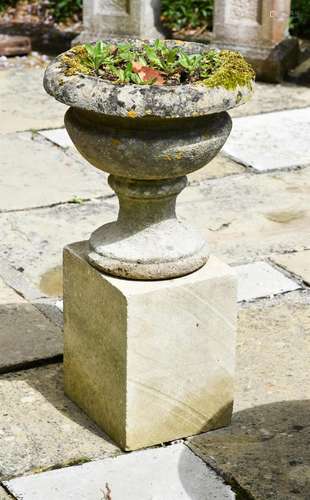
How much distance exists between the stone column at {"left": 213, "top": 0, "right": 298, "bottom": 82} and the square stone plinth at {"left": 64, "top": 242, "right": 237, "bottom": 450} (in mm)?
4744

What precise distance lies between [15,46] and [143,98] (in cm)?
586

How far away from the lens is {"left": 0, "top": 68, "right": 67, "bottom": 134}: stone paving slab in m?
7.98

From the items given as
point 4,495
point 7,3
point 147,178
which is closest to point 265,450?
point 4,495

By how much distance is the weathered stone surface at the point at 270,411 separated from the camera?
4180 mm

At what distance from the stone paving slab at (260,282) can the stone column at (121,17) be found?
3.79m

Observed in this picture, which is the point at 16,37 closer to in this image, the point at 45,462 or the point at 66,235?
the point at 66,235

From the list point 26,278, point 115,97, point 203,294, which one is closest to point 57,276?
point 26,278

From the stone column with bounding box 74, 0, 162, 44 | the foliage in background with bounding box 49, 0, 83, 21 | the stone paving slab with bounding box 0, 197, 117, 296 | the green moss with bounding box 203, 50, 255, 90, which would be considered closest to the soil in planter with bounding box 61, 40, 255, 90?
the green moss with bounding box 203, 50, 255, 90

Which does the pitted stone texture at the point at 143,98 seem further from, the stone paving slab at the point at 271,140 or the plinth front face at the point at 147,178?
the stone paving slab at the point at 271,140

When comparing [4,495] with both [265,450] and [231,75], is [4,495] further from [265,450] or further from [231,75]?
[231,75]

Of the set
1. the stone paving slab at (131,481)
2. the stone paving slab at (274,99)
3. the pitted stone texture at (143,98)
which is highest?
the pitted stone texture at (143,98)

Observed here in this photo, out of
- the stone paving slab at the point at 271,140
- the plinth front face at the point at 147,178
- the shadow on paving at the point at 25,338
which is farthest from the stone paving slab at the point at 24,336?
the stone paving slab at the point at 271,140

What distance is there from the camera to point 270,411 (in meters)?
4.61

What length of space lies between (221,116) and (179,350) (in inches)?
33.2
